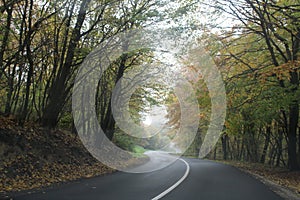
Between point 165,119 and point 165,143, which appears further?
point 165,143

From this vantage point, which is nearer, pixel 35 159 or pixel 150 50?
pixel 35 159

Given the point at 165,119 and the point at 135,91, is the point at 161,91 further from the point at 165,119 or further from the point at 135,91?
the point at 165,119

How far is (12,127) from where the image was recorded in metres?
13.2

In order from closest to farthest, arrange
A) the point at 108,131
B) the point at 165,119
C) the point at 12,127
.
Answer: the point at 12,127 → the point at 108,131 → the point at 165,119

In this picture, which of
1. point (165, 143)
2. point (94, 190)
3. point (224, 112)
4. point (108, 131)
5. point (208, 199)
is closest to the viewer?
point (208, 199)

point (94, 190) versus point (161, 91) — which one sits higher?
point (161, 91)

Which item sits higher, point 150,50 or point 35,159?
point 150,50

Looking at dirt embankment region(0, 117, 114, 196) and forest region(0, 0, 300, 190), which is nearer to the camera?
dirt embankment region(0, 117, 114, 196)

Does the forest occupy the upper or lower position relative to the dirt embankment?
upper

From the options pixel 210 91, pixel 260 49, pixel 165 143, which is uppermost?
pixel 260 49

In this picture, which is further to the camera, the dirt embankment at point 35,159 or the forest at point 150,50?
the forest at point 150,50

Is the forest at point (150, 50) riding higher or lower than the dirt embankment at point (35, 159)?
higher

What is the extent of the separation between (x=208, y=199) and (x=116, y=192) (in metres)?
2.57

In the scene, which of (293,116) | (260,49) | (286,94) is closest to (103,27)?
(260,49)
